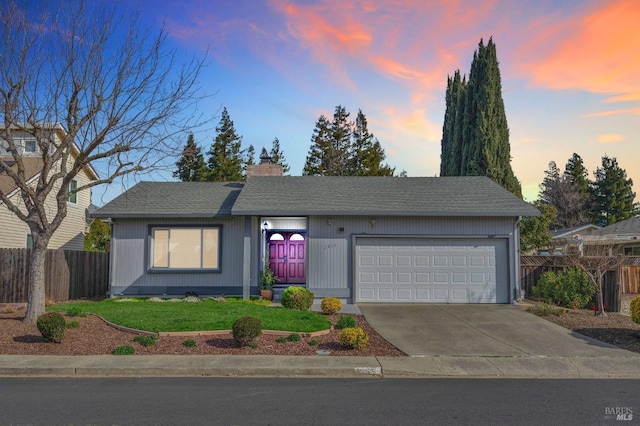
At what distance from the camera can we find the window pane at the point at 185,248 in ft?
56.6

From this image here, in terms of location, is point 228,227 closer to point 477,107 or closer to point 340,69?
point 340,69

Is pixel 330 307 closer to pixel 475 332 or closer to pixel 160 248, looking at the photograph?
pixel 475 332

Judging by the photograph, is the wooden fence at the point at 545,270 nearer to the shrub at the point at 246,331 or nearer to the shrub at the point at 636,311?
the shrub at the point at 636,311

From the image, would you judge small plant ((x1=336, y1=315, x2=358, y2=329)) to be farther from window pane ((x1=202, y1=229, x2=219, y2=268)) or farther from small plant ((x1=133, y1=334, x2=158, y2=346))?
window pane ((x1=202, y1=229, x2=219, y2=268))

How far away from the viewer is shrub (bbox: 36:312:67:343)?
10070mm

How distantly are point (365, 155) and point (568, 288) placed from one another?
110 ft

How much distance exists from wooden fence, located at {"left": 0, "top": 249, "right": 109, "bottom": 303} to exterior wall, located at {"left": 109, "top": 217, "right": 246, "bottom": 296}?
186 cm

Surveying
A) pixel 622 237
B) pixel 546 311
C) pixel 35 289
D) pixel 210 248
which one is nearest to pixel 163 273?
pixel 210 248

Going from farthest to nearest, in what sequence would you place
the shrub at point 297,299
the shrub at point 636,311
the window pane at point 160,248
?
the window pane at point 160,248 < the shrub at point 297,299 < the shrub at point 636,311

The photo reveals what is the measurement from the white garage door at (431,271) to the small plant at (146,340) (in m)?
7.54

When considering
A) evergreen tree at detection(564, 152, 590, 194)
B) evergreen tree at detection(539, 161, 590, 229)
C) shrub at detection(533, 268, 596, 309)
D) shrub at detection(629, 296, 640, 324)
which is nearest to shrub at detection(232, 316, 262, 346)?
shrub at detection(629, 296, 640, 324)

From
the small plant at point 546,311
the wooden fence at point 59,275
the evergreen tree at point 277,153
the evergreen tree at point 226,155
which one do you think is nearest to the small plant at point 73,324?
the wooden fence at point 59,275

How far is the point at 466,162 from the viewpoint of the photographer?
35406 millimetres
